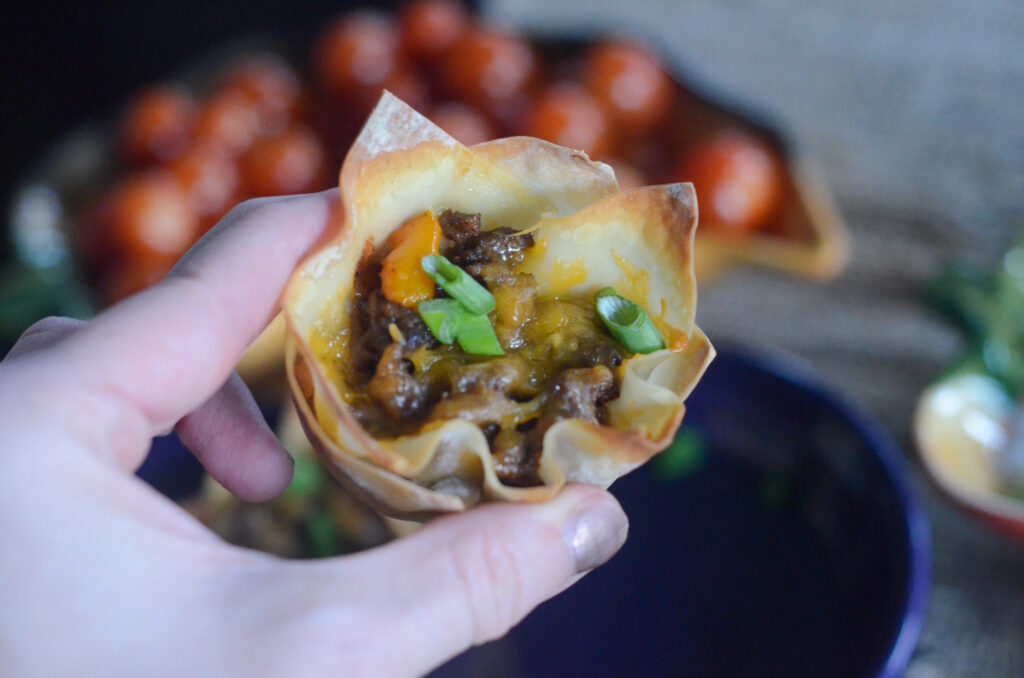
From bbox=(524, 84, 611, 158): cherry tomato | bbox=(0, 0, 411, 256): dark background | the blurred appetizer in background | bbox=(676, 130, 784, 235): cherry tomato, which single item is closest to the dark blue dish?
the blurred appetizer in background

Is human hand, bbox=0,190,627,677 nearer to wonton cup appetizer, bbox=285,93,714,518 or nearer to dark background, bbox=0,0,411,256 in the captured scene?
wonton cup appetizer, bbox=285,93,714,518

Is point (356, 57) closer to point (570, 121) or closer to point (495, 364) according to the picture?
point (570, 121)

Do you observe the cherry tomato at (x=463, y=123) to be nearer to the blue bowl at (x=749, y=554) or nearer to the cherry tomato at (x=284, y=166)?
the cherry tomato at (x=284, y=166)

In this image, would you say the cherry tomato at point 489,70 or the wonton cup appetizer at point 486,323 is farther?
the cherry tomato at point 489,70

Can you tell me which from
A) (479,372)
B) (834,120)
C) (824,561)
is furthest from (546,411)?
(834,120)

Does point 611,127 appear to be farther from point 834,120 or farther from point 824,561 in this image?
point 824,561

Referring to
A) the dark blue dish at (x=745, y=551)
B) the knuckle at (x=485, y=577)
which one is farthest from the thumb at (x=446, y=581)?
the dark blue dish at (x=745, y=551)

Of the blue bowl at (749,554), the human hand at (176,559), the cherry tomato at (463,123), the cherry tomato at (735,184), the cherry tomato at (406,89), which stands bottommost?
the blue bowl at (749,554)
